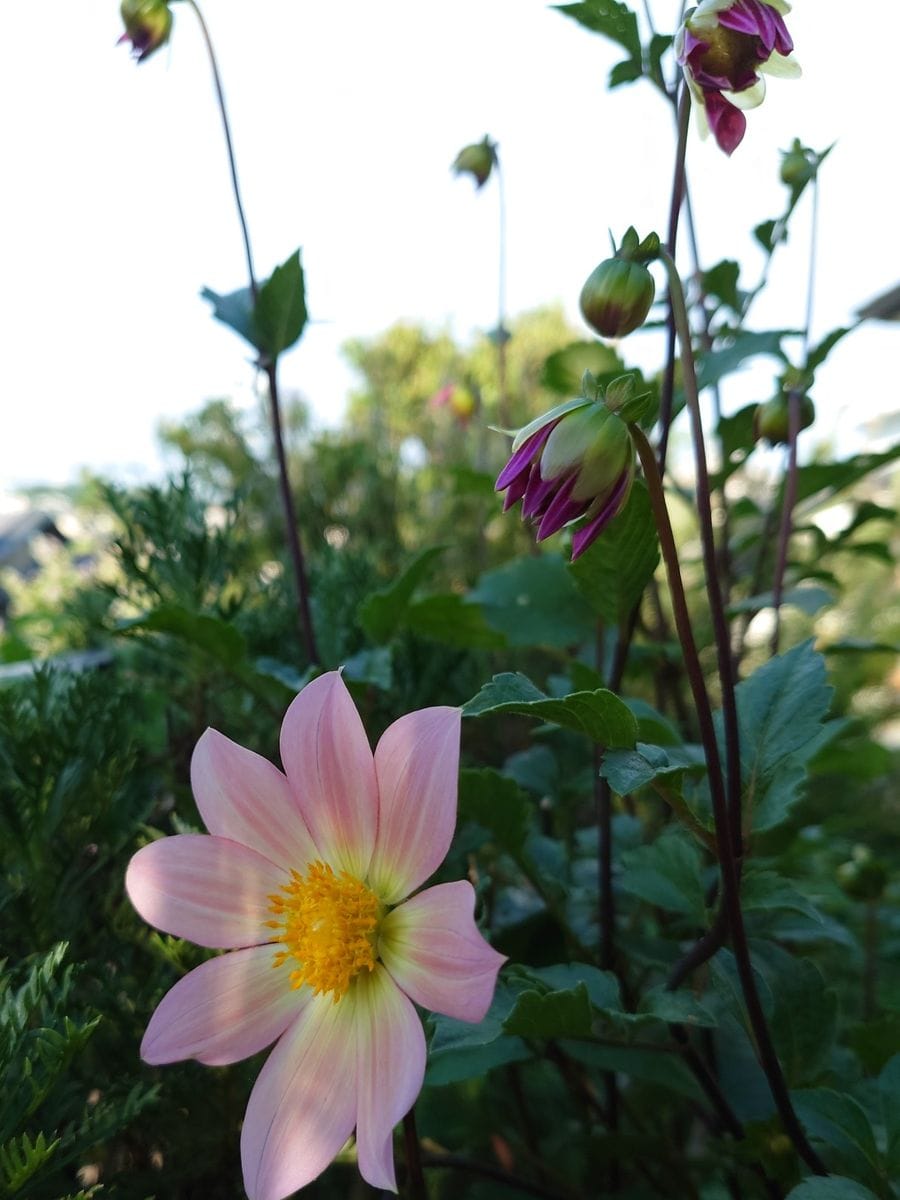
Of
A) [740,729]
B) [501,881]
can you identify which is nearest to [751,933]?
[740,729]

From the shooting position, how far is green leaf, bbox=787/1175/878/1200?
0.33m

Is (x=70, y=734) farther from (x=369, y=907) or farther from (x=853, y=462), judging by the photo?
(x=853, y=462)

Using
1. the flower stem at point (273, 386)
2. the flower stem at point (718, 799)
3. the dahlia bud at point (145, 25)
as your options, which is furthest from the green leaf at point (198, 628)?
the dahlia bud at point (145, 25)

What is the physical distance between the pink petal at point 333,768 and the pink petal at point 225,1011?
58 mm

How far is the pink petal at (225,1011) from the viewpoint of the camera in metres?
0.35

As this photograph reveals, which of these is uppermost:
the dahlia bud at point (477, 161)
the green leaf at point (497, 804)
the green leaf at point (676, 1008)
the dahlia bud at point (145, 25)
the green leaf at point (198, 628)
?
the dahlia bud at point (477, 161)

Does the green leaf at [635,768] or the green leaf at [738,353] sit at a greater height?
the green leaf at [738,353]

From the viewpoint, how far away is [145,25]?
601mm

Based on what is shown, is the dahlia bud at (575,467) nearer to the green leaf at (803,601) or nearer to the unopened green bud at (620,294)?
the unopened green bud at (620,294)

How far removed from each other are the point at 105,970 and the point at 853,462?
62 cm

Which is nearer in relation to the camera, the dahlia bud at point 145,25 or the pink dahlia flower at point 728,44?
the pink dahlia flower at point 728,44

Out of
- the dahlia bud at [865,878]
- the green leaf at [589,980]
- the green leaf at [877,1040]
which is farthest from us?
the dahlia bud at [865,878]

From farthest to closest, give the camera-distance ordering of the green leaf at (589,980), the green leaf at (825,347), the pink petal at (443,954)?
1. the green leaf at (825,347)
2. the green leaf at (589,980)
3. the pink petal at (443,954)

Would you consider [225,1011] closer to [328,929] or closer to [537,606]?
[328,929]
